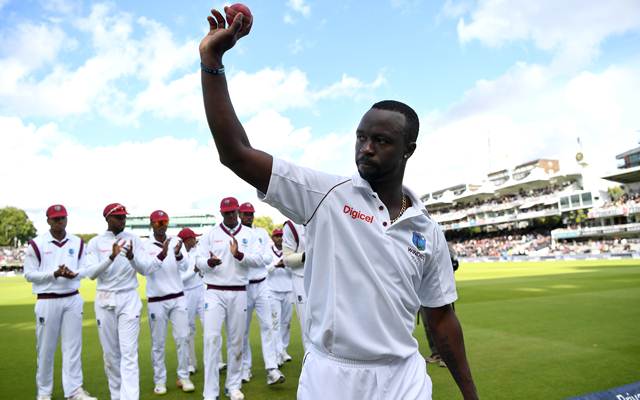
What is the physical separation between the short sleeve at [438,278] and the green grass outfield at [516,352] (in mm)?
3839

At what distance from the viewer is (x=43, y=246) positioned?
695cm

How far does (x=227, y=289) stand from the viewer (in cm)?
681

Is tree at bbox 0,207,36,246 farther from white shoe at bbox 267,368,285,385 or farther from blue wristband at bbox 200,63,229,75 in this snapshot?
blue wristband at bbox 200,63,229,75

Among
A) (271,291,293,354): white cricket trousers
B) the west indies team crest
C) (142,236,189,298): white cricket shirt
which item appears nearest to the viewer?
the west indies team crest

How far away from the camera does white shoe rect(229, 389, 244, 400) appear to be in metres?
6.17

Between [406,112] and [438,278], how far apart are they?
37.6 inches

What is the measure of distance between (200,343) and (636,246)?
4875cm

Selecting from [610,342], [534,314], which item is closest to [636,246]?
[534,314]

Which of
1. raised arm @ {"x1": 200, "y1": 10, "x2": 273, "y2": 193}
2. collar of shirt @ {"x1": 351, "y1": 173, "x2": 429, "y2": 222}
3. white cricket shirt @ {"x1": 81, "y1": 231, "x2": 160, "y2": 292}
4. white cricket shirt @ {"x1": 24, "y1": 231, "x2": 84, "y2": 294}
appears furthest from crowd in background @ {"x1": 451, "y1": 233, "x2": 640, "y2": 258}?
raised arm @ {"x1": 200, "y1": 10, "x2": 273, "y2": 193}

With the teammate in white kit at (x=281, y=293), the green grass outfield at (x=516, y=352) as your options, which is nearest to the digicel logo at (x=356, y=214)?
the green grass outfield at (x=516, y=352)

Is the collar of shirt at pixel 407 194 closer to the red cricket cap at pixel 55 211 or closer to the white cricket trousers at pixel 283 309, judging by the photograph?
the red cricket cap at pixel 55 211

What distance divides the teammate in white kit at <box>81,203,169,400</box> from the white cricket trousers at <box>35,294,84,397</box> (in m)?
0.52

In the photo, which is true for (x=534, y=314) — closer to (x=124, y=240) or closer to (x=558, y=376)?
(x=558, y=376)

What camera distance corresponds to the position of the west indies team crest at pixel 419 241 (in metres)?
2.36
